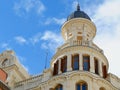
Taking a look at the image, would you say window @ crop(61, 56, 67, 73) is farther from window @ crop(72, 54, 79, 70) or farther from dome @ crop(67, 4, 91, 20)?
dome @ crop(67, 4, 91, 20)

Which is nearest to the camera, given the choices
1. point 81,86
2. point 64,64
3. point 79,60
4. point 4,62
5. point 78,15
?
point 81,86

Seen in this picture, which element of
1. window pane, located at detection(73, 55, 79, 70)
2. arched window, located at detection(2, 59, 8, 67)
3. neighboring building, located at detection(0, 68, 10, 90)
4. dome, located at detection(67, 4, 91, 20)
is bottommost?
neighboring building, located at detection(0, 68, 10, 90)

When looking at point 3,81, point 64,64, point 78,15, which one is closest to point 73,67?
point 64,64

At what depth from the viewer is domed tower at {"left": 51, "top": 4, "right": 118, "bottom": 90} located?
46.5m

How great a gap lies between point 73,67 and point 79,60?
0.98 m

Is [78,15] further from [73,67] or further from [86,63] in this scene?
[73,67]

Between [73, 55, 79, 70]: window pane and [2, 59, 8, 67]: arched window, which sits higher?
[2, 59, 8, 67]: arched window

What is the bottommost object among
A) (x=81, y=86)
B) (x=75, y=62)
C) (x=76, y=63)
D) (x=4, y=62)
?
A: (x=81, y=86)

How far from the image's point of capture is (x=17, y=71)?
52.2 metres

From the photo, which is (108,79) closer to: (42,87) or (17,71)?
(42,87)

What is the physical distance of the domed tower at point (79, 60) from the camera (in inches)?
1832

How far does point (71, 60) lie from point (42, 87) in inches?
165

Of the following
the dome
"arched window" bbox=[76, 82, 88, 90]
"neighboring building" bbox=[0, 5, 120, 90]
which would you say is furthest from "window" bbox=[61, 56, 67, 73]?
the dome

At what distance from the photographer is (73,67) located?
4847 cm
